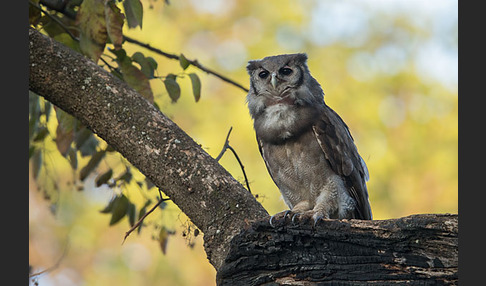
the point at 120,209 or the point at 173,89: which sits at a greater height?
the point at 173,89

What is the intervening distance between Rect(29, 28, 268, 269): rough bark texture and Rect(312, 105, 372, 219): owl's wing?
1.12m

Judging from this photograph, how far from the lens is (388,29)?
11703 millimetres

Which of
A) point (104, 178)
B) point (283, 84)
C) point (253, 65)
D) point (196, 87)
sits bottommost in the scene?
point (104, 178)

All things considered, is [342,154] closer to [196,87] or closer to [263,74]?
[263,74]

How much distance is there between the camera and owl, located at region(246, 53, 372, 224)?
3876 mm

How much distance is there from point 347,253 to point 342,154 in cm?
157

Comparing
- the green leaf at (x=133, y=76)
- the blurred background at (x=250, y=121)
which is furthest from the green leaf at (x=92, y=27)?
the blurred background at (x=250, y=121)

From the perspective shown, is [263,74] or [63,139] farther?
[263,74]

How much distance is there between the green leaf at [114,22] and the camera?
317cm

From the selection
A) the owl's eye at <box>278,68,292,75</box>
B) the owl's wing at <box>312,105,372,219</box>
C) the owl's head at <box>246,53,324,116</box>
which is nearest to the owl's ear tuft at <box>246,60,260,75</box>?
the owl's head at <box>246,53,324,116</box>

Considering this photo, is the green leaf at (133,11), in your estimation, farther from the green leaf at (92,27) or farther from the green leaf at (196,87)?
the green leaf at (196,87)

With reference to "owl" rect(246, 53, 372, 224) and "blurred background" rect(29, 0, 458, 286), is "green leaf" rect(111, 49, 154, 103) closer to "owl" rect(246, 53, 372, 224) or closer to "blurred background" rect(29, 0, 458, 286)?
"owl" rect(246, 53, 372, 224)

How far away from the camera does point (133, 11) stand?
132 inches

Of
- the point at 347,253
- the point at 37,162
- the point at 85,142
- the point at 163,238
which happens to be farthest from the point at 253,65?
the point at 347,253
